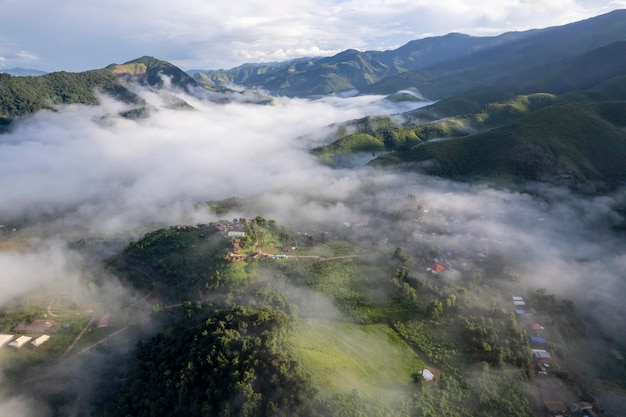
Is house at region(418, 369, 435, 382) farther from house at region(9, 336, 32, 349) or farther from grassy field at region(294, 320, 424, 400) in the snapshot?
house at region(9, 336, 32, 349)

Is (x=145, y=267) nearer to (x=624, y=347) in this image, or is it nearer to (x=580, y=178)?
(x=624, y=347)

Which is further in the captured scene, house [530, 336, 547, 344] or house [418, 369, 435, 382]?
house [530, 336, 547, 344]

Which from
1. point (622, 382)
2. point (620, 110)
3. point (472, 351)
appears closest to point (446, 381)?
point (472, 351)

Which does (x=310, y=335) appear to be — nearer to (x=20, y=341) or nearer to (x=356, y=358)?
(x=356, y=358)

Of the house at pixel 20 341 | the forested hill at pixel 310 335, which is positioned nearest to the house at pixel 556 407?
the forested hill at pixel 310 335

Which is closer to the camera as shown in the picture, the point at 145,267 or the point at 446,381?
the point at 446,381

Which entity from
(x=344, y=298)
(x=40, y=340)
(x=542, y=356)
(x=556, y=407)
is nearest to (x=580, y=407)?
(x=556, y=407)

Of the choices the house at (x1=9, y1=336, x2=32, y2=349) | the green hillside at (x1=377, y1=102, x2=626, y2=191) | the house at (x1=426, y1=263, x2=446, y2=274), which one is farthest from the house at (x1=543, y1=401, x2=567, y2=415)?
the green hillside at (x1=377, y1=102, x2=626, y2=191)
